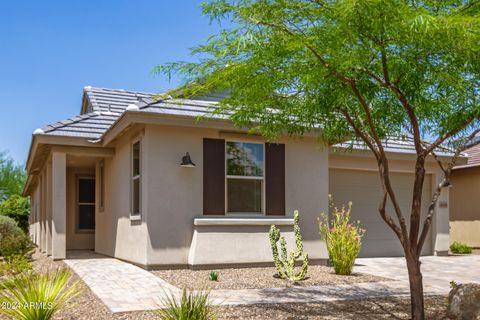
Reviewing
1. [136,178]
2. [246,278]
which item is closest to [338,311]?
[246,278]

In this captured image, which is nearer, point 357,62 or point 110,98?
point 357,62

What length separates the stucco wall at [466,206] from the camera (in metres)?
19.1

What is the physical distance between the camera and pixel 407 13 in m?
5.56

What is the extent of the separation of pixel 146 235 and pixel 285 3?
6730 mm

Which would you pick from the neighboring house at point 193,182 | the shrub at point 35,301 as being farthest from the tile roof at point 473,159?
the shrub at point 35,301

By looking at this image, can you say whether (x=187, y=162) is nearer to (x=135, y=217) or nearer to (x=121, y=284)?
(x=135, y=217)

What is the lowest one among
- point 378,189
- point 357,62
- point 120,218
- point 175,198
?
point 120,218

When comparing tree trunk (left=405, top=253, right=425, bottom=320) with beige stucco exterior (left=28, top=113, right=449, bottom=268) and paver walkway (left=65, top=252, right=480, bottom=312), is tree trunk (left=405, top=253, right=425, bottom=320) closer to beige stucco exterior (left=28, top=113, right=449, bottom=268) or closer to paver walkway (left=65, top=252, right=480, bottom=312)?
paver walkway (left=65, top=252, right=480, bottom=312)

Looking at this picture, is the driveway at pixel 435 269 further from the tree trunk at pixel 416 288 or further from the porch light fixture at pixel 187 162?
the porch light fixture at pixel 187 162

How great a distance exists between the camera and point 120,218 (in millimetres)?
13617

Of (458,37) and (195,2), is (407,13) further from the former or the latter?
(195,2)

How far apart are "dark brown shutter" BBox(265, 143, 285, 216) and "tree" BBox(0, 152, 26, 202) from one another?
37.3 metres

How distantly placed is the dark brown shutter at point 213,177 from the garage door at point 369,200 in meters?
4.38

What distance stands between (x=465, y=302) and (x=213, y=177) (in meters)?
6.08
